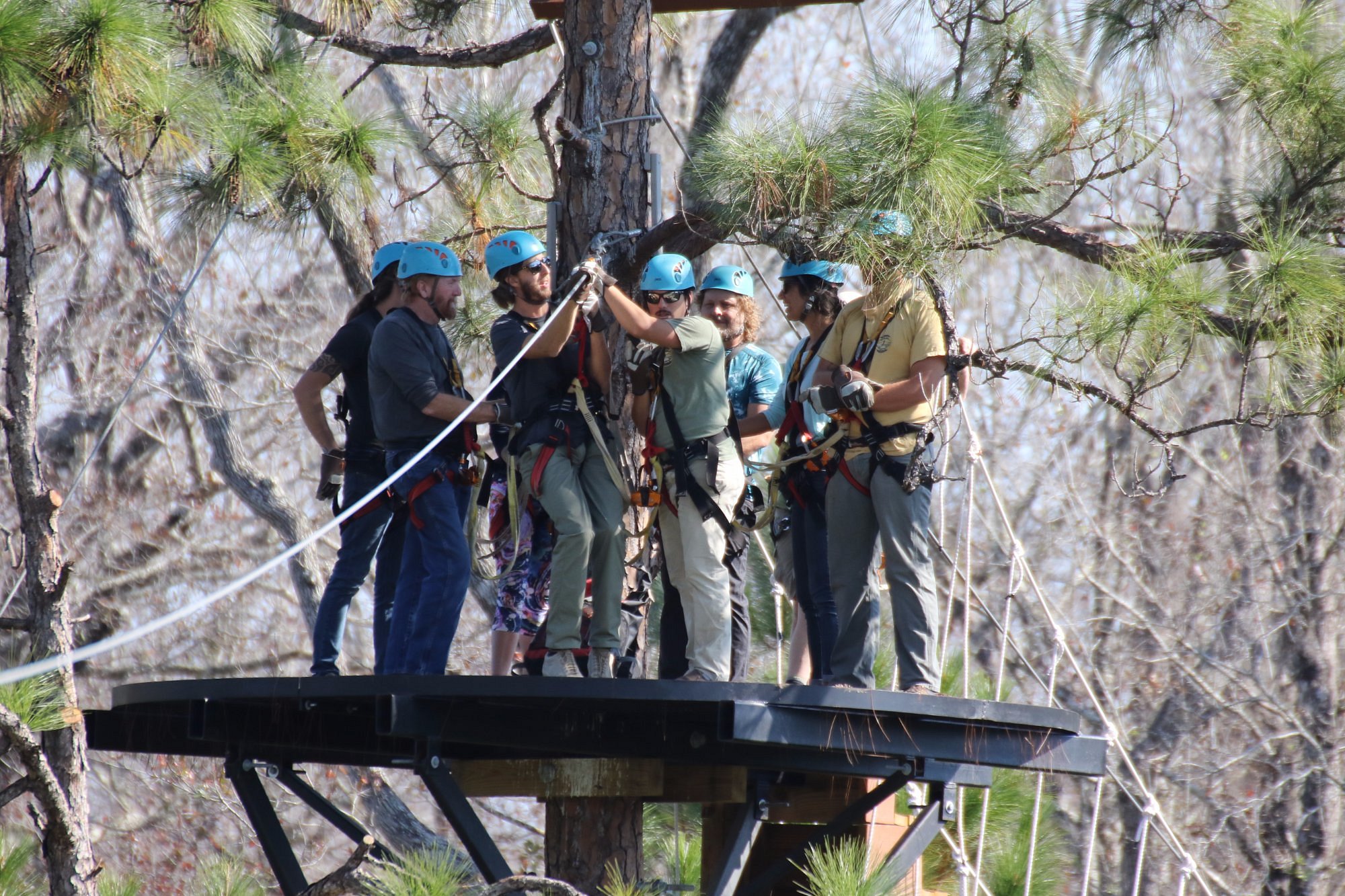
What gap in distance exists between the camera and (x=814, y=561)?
4.82 meters

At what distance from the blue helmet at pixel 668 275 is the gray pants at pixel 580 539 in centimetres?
54

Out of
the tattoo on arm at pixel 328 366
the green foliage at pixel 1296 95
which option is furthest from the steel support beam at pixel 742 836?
the green foliage at pixel 1296 95

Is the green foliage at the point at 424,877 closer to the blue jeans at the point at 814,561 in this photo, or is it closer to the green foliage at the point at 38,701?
the blue jeans at the point at 814,561

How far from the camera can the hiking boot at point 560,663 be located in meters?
4.51

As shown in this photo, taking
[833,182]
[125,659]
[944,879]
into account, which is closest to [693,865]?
[944,879]

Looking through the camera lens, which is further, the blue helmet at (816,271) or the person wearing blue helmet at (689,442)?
the blue helmet at (816,271)

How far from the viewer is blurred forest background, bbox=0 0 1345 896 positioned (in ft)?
14.8

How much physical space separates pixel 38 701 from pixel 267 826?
1.00m

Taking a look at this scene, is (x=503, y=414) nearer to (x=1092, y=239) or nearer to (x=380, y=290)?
(x=380, y=290)

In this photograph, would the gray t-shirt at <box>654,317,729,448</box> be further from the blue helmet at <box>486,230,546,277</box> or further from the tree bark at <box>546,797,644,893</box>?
the tree bark at <box>546,797,644,893</box>

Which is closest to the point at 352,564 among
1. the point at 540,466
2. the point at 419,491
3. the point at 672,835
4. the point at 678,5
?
the point at 419,491

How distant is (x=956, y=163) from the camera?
164 inches

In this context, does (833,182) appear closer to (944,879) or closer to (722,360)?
(722,360)

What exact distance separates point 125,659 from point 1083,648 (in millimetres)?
8249
